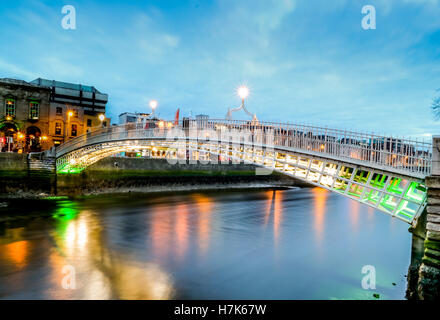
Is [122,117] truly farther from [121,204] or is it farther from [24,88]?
[121,204]

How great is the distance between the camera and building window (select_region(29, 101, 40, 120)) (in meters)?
35.4

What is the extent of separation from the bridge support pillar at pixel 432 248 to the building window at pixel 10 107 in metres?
40.1

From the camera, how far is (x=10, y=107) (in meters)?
34.0

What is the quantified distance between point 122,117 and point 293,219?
4795 cm

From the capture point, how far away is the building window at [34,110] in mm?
35406

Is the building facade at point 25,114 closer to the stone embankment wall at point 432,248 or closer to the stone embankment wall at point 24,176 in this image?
the stone embankment wall at point 24,176

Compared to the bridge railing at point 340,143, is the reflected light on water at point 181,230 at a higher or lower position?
lower

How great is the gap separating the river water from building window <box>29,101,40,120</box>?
69.2ft

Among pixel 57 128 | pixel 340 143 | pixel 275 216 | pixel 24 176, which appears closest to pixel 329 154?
pixel 340 143

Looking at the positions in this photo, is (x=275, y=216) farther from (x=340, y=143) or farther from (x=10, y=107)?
(x=10, y=107)

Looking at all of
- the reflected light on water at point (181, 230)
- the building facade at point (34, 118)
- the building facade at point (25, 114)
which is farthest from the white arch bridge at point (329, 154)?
the building facade at point (25, 114)

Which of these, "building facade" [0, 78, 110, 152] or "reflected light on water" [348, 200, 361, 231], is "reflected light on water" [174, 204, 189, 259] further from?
"building facade" [0, 78, 110, 152]

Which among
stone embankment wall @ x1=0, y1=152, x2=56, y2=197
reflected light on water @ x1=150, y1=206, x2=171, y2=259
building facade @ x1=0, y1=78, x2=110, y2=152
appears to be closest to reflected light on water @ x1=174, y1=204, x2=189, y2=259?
reflected light on water @ x1=150, y1=206, x2=171, y2=259

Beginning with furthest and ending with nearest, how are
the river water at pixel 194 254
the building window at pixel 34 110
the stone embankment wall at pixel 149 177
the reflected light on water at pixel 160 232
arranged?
the building window at pixel 34 110
the stone embankment wall at pixel 149 177
the reflected light on water at pixel 160 232
the river water at pixel 194 254
